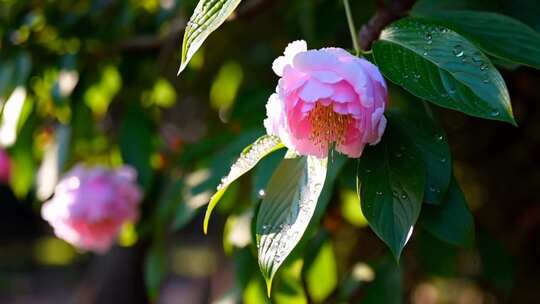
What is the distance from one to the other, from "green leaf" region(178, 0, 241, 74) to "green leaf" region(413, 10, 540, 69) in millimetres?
197

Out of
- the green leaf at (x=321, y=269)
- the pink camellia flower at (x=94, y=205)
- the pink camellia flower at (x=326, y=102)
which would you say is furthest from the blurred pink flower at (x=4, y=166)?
the pink camellia flower at (x=326, y=102)

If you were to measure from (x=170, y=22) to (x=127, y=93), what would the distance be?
16cm

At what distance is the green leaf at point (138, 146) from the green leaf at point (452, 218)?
65 centimetres

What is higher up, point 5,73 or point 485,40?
point 485,40

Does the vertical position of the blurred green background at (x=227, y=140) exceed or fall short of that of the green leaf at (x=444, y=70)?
it falls short

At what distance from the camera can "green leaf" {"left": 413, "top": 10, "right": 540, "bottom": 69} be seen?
0.62 m

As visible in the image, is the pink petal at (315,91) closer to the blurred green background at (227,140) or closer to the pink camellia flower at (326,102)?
the pink camellia flower at (326,102)

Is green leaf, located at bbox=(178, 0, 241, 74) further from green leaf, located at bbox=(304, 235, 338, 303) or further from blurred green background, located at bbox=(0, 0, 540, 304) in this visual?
green leaf, located at bbox=(304, 235, 338, 303)

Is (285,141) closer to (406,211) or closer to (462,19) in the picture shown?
(406,211)

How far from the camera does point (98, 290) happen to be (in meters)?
2.02

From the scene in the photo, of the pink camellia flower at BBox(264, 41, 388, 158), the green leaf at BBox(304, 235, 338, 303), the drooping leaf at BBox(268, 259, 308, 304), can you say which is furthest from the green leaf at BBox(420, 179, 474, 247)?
the green leaf at BBox(304, 235, 338, 303)

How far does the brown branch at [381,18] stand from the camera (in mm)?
769

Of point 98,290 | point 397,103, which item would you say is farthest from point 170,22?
point 98,290

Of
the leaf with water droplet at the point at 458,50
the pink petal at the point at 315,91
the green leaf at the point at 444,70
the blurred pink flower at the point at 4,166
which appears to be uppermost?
the pink petal at the point at 315,91
